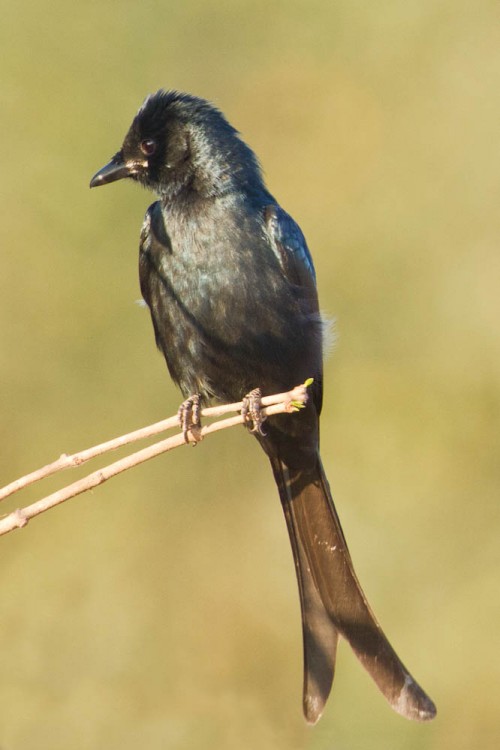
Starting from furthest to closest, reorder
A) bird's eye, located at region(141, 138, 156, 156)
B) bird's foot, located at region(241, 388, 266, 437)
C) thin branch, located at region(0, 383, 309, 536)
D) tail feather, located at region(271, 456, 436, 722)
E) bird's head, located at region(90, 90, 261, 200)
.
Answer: bird's eye, located at region(141, 138, 156, 156) → bird's head, located at region(90, 90, 261, 200) → tail feather, located at region(271, 456, 436, 722) → bird's foot, located at region(241, 388, 266, 437) → thin branch, located at region(0, 383, 309, 536)

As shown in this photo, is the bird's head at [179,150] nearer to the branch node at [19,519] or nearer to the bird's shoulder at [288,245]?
the bird's shoulder at [288,245]

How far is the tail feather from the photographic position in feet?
15.3

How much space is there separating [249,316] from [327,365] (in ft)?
5.27

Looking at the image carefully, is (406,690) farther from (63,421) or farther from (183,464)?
(63,421)

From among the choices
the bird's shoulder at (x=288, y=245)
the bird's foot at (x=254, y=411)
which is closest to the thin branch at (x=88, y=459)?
the bird's foot at (x=254, y=411)

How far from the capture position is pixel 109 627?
5727 mm

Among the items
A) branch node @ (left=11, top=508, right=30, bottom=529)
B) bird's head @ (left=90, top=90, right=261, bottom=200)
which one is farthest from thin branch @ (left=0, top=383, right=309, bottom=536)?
bird's head @ (left=90, top=90, right=261, bottom=200)

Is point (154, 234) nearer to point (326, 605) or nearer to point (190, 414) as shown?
point (190, 414)

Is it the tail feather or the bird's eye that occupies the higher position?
the bird's eye

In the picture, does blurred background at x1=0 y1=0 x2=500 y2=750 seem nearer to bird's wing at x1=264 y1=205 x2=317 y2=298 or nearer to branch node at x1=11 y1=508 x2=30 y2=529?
bird's wing at x1=264 y1=205 x2=317 y2=298

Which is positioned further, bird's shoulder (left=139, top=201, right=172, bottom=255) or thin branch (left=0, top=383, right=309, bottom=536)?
bird's shoulder (left=139, top=201, right=172, bottom=255)

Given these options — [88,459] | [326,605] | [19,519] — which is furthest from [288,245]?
[19,519]

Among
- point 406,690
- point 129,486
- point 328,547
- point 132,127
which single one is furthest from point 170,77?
point 406,690

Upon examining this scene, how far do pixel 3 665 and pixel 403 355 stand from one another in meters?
2.57
